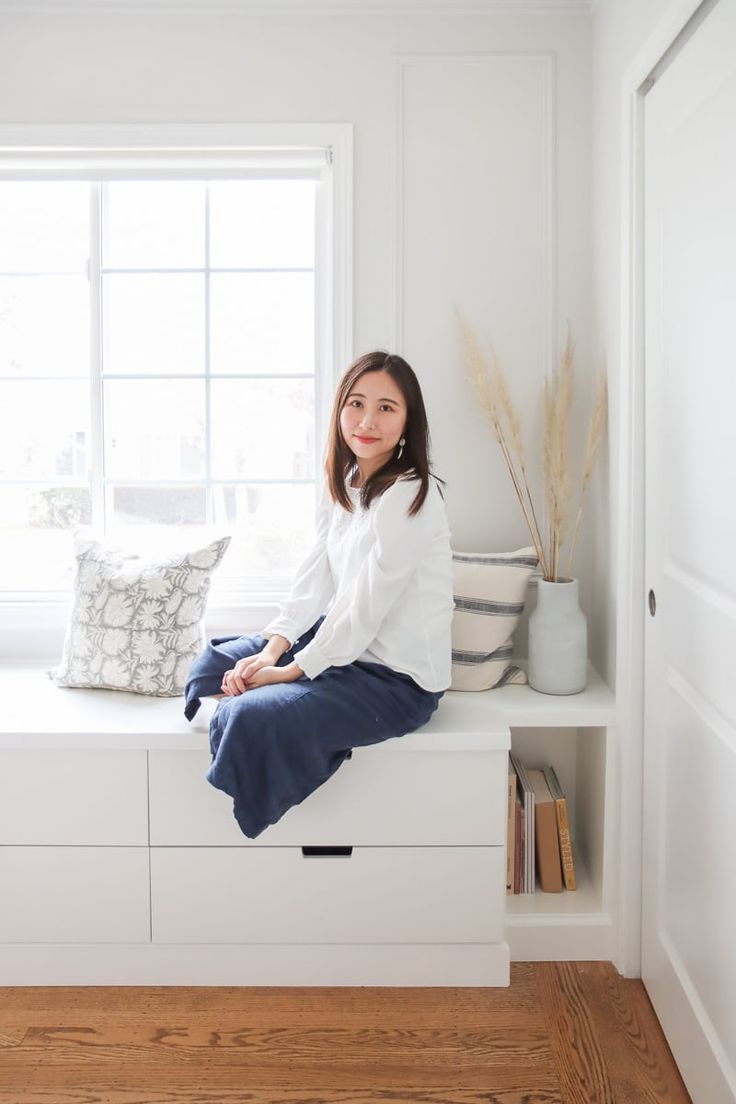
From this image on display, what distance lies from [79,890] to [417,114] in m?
2.16

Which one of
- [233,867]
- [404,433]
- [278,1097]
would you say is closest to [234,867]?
[233,867]

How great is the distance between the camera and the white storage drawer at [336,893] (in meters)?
2.09

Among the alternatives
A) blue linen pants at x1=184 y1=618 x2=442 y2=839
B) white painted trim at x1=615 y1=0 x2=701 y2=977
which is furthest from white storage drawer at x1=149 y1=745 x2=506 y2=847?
white painted trim at x1=615 y1=0 x2=701 y2=977

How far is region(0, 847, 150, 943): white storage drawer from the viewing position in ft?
6.88

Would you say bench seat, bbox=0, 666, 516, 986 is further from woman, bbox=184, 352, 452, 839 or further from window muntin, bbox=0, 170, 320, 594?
window muntin, bbox=0, 170, 320, 594

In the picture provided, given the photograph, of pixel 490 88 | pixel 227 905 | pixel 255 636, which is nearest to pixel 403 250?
pixel 490 88

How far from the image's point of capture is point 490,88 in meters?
2.52

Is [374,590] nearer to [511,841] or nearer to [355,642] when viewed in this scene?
[355,642]

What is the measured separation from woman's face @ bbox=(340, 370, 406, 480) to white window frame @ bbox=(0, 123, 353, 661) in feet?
1.56

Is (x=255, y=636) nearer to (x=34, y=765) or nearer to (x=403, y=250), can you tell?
(x=34, y=765)

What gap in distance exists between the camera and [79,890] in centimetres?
211

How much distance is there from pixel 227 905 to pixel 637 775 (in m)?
0.98

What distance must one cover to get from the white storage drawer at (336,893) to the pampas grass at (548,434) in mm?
796

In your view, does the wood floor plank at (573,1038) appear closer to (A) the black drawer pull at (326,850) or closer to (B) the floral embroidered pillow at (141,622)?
(A) the black drawer pull at (326,850)
